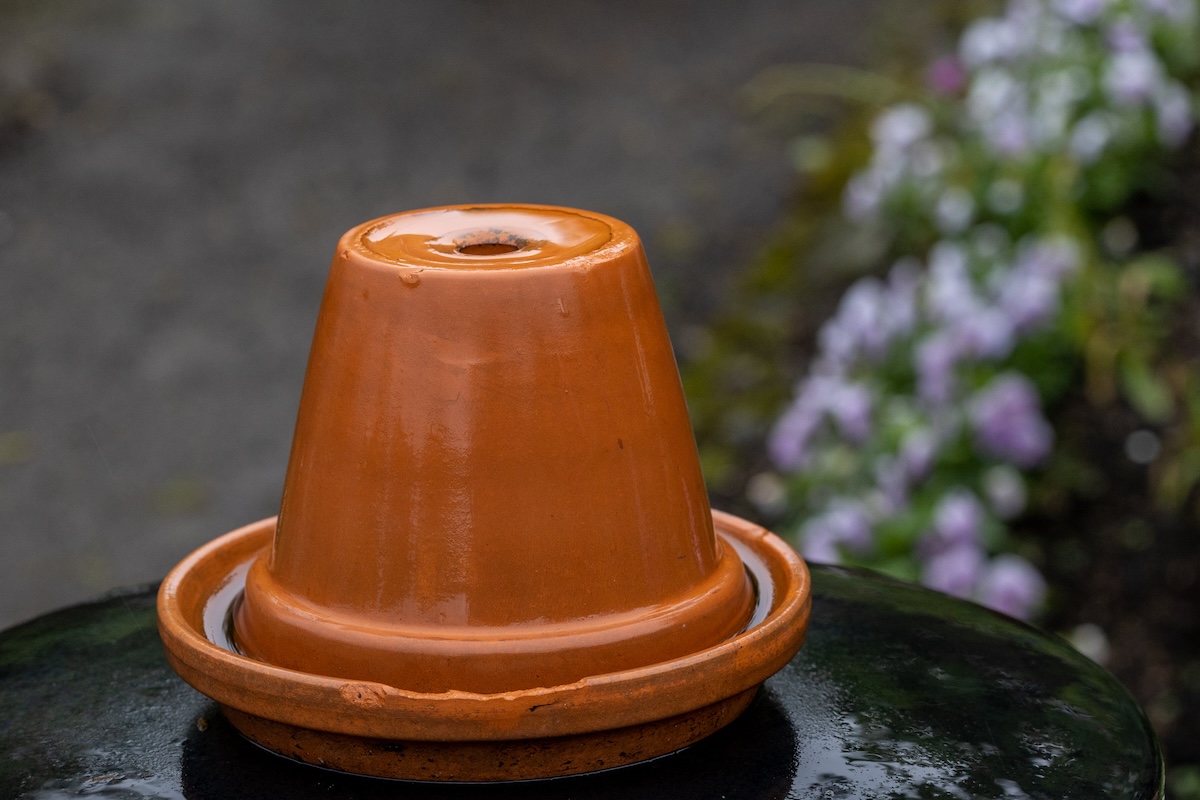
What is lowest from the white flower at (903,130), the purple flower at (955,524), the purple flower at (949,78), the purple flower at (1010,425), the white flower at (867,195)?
the purple flower at (955,524)

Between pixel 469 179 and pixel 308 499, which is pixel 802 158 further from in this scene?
pixel 308 499

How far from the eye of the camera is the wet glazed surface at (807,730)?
3.64 ft

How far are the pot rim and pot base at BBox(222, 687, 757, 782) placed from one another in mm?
34

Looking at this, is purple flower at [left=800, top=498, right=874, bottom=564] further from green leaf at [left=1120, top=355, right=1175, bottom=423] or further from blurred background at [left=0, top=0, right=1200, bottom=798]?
green leaf at [left=1120, top=355, right=1175, bottom=423]

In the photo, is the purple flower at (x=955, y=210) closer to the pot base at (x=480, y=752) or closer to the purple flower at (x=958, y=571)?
the purple flower at (x=958, y=571)

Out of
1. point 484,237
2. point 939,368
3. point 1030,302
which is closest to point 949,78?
point 1030,302

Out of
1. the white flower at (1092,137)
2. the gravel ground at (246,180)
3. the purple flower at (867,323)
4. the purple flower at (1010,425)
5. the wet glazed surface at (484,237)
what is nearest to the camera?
the wet glazed surface at (484,237)

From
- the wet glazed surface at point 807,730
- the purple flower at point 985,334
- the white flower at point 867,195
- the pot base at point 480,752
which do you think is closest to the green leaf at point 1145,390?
the purple flower at point 985,334

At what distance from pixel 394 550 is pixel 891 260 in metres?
3.42

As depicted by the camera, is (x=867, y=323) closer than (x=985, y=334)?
No

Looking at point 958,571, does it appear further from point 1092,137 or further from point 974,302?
point 1092,137

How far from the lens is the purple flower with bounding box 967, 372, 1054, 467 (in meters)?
3.10

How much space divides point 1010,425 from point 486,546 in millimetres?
2303

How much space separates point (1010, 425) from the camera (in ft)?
10.2
